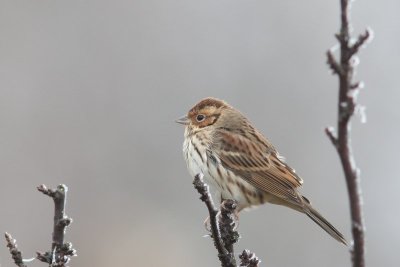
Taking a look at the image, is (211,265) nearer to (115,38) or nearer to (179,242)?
(179,242)

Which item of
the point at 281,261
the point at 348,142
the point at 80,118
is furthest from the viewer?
the point at 80,118

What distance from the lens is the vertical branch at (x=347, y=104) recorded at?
5.21 ft

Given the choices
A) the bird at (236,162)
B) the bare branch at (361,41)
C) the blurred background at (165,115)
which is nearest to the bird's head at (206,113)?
the bird at (236,162)

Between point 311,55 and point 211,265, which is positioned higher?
point 311,55

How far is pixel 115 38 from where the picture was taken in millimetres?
12266

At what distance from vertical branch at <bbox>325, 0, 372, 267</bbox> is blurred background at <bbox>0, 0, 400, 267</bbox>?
6.59 metres

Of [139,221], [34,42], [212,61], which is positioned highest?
[34,42]

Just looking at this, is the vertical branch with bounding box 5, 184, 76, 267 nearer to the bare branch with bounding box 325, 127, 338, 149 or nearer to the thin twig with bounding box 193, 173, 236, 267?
the thin twig with bounding box 193, 173, 236, 267

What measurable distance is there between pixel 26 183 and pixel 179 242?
2.10 metres

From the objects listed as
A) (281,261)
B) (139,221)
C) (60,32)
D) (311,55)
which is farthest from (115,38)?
(281,261)

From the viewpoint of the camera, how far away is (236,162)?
5277mm

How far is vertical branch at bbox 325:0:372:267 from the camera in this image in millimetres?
1588

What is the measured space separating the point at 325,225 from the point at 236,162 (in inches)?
33.4

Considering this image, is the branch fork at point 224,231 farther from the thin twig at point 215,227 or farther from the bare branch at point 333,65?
the bare branch at point 333,65
